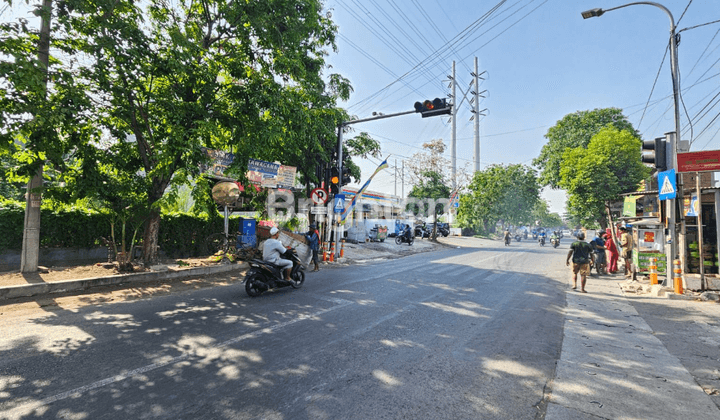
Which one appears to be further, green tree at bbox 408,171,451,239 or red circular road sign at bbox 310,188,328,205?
green tree at bbox 408,171,451,239

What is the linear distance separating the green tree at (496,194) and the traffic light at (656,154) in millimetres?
31636

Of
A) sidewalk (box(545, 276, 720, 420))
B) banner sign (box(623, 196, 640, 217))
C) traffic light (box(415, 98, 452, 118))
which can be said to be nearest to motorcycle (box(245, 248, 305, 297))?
sidewalk (box(545, 276, 720, 420))

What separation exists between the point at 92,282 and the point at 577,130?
3623cm

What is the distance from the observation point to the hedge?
952 cm

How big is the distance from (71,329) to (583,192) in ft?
75.2

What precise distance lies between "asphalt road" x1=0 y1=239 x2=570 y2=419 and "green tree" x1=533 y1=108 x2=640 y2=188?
26.3m

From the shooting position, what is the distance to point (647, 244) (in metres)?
11.4

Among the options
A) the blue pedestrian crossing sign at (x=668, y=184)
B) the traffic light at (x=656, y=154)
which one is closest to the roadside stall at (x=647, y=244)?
the blue pedestrian crossing sign at (x=668, y=184)

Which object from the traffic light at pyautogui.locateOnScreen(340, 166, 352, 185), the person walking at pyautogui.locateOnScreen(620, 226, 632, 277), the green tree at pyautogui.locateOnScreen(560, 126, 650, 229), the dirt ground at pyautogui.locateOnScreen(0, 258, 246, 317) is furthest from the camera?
the green tree at pyautogui.locateOnScreen(560, 126, 650, 229)

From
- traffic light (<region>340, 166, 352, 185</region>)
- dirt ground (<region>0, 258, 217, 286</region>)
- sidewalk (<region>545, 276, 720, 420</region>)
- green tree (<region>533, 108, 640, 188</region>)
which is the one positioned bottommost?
sidewalk (<region>545, 276, 720, 420</region>)

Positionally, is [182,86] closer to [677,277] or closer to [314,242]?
[314,242]

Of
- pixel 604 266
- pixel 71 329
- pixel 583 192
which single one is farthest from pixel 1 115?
pixel 583 192

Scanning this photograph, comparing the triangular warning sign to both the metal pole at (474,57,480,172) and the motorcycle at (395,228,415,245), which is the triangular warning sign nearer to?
the motorcycle at (395,228,415,245)

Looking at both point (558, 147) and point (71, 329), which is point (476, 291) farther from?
point (558, 147)
